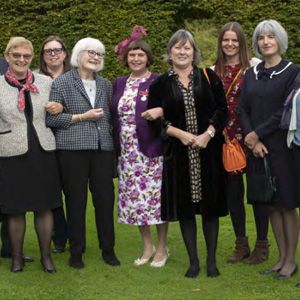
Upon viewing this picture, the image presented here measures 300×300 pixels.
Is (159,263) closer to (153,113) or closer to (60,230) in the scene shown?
(60,230)

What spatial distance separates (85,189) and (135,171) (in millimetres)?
461

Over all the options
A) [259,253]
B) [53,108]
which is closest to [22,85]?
[53,108]

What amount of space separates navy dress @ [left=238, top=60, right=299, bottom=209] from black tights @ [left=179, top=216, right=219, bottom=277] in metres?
0.57

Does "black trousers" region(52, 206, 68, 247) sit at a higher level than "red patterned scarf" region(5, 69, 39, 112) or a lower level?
lower

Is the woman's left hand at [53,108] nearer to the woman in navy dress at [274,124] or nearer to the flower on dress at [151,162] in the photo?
the flower on dress at [151,162]

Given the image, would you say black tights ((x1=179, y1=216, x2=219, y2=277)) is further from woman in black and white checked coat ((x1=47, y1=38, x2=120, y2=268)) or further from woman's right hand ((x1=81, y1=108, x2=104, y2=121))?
woman's right hand ((x1=81, y1=108, x2=104, y2=121))

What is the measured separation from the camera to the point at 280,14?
38.5 feet

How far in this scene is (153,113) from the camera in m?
5.20

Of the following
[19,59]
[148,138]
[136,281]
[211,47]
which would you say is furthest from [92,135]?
[211,47]

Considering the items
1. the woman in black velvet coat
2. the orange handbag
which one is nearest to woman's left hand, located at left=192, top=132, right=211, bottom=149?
the woman in black velvet coat

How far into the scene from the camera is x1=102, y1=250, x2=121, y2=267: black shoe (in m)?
5.77

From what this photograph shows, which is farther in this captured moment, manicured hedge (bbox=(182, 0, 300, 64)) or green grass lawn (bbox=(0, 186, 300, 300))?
manicured hedge (bbox=(182, 0, 300, 64))

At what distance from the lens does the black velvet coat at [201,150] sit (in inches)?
203

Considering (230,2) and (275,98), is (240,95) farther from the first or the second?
(230,2)
